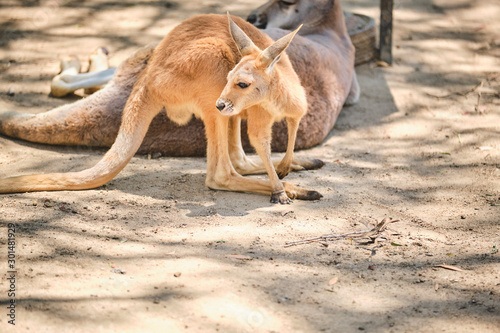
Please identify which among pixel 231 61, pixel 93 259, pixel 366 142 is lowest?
pixel 366 142

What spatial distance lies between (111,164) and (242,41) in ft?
3.60

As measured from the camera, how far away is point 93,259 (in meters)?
2.58

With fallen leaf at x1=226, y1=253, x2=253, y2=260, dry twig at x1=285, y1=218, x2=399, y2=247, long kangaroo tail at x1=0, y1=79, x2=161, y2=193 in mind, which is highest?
long kangaroo tail at x1=0, y1=79, x2=161, y2=193

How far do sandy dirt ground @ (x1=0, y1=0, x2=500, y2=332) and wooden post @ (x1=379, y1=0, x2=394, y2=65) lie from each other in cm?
29

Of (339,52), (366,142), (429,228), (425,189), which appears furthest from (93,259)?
(339,52)

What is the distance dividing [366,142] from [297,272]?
2.42 metres

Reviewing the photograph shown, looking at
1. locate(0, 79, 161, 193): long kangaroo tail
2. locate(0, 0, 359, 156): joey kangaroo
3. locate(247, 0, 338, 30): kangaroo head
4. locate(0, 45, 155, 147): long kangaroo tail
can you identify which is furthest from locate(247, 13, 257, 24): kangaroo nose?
locate(0, 79, 161, 193): long kangaroo tail

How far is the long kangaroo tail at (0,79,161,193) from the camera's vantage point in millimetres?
3343

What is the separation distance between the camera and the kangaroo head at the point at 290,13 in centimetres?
547

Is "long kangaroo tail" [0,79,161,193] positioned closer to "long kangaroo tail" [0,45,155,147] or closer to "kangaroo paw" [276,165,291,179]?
"long kangaroo tail" [0,45,155,147]

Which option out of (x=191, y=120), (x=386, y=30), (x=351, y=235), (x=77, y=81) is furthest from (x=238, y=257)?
(x=386, y=30)

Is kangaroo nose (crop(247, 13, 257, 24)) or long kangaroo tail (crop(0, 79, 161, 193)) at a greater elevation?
kangaroo nose (crop(247, 13, 257, 24))

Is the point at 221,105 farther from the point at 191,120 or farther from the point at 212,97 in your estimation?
the point at 191,120

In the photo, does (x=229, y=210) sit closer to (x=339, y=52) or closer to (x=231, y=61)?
(x=231, y=61)
